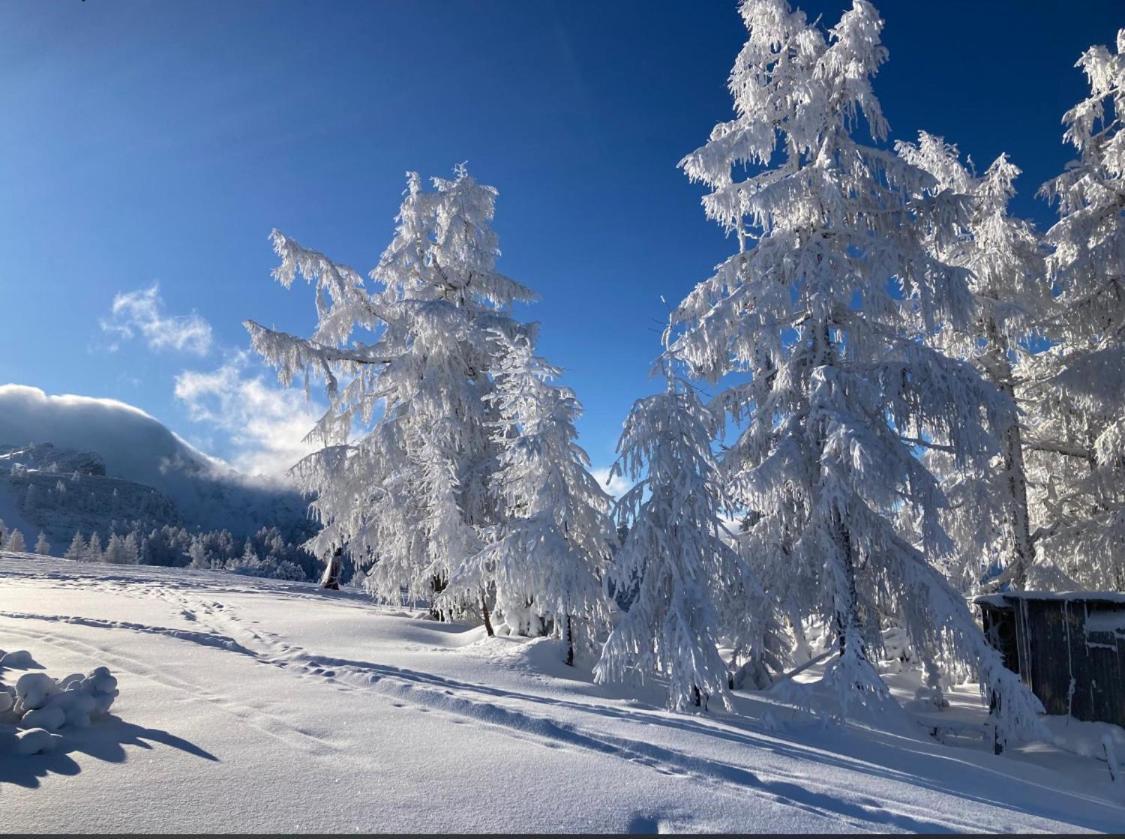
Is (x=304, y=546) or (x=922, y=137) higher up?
(x=922, y=137)

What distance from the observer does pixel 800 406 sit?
31.0 ft

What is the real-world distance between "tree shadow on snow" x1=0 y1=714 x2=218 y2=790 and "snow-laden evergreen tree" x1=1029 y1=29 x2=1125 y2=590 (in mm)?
14636

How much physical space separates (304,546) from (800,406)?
42.8 feet

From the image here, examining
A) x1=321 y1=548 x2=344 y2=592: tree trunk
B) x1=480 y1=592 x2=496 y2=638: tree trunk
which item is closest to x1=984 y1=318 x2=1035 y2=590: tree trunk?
x1=480 y1=592 x2=496 y2=638: tree trunk

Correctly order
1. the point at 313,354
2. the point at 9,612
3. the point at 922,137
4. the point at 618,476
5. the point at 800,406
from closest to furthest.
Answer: the point at 618,476
the point at 800,406
the point at 9,612
the point at 922,137
the point at 313,354

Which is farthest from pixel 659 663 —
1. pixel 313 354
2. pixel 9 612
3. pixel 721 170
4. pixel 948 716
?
pixel 313 354

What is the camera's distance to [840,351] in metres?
9.55

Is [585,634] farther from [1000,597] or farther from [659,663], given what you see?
[1000,597]

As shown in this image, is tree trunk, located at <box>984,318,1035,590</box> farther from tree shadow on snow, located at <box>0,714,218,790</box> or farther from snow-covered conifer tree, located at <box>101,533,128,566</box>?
snow-covered conifer tree, located at <box>101,533,128,566</box>

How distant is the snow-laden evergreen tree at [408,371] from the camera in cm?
1358

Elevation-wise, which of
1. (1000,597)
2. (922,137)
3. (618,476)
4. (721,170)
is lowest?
(1000,597)

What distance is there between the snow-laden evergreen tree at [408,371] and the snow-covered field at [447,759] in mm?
4484

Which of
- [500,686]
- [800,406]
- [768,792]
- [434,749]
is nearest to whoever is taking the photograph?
[768,792]

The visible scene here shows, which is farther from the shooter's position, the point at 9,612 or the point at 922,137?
the point at 922,137
